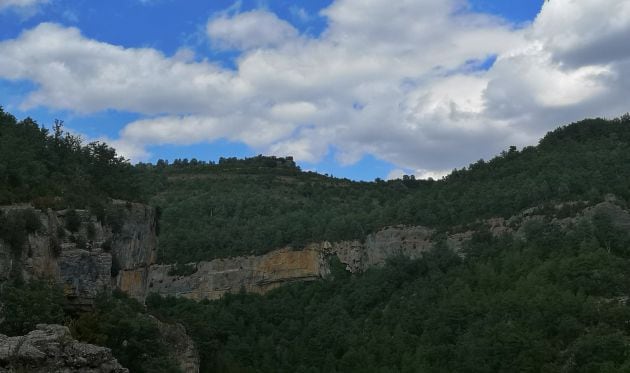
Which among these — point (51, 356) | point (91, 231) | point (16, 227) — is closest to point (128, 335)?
point (16, 227)

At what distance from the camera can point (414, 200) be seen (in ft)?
254

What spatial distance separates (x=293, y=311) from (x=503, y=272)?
2345 cm

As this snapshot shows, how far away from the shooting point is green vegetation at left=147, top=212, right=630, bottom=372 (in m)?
42.8

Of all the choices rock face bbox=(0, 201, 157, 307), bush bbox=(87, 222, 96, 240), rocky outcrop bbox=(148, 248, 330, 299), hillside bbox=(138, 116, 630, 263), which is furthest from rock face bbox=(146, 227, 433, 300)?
bush bbox=(87, 222, 96, 240)

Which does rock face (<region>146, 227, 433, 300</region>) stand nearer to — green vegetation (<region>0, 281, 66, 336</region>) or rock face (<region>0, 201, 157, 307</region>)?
rock face (<region>0, 201, 157, 307</region>)

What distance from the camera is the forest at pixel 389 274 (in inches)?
1395

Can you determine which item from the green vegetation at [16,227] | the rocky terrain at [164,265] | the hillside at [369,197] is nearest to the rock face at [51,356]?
the green vegetation at [16,227]

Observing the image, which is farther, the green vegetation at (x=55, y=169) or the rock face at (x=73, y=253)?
the green vegetation at (x=55, y=169)

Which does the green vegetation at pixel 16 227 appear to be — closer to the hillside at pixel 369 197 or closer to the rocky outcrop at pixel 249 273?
the hillside at pixel 369 197

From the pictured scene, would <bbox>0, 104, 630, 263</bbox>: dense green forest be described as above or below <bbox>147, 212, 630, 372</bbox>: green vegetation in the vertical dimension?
above

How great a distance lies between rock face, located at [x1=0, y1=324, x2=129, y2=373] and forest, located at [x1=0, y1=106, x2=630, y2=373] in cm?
790

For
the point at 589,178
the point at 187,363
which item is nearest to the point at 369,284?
the point at 589,178

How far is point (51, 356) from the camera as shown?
630 inches

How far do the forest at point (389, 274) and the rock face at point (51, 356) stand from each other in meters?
7.90
